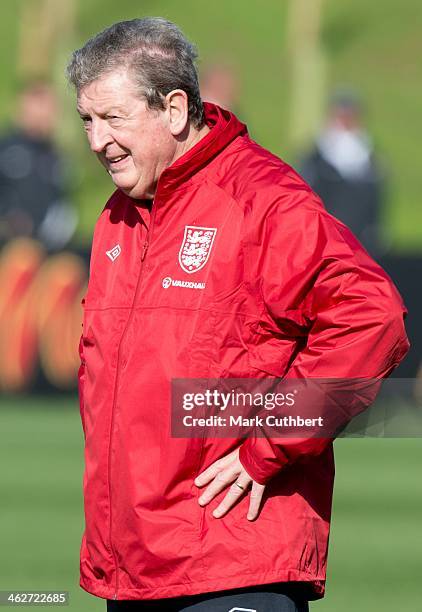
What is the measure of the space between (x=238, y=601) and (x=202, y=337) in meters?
0.68

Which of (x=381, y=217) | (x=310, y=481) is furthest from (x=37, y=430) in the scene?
(x=310, y=481)

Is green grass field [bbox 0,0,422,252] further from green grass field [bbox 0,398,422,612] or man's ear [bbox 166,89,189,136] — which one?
man's ear [bbox 166,89,189,136]

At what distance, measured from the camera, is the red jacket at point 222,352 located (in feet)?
12.0

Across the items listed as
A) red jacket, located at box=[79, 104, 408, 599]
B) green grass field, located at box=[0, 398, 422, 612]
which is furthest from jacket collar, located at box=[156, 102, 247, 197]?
green grass field, located at box=[0, 398, 422, 612]

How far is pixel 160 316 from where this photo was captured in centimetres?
377

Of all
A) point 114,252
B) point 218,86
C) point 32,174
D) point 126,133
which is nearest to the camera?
point 126,133

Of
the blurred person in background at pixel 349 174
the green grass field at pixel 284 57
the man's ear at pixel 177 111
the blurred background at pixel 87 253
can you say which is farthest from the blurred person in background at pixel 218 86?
the green grass field at pixel 284 57

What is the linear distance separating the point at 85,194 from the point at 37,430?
20.4 metres

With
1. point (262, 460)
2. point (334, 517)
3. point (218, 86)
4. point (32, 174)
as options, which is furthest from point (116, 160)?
point (32, 174)

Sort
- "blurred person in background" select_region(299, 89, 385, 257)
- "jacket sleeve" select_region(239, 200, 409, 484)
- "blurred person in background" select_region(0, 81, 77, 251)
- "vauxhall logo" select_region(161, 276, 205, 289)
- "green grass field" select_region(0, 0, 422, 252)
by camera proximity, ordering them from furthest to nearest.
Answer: "green grass field" select_region(0, 0, 422, 252)
"blurred person in background" select_region(299, 89, 385, 257)
"blurred person in background" select_region(0, 81, 77, 251)
"vauxhall logo" select_region(161, 276, 205, 289)
"jacket sleeve" select_region(239, 200, 409, 484)

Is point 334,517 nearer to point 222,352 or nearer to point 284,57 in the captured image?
point 222,352

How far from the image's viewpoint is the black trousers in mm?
3699

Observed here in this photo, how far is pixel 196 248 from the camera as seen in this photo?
3.78 metres

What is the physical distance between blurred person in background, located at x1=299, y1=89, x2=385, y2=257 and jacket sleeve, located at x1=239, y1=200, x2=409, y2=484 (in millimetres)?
12583
